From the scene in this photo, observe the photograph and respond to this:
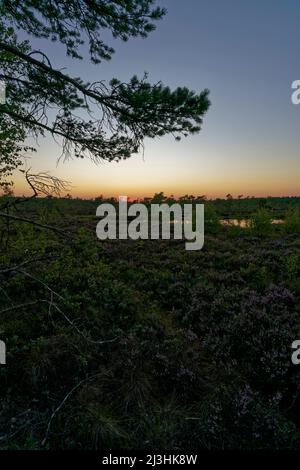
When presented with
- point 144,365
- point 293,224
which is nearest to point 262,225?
point 293,224

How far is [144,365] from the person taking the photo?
5020mm

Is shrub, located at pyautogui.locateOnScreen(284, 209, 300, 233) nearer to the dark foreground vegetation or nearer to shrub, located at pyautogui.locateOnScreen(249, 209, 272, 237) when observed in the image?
shrub, located at pyautogui.locateOnScreen(249, 209, 272, 237)

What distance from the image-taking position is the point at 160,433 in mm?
3877

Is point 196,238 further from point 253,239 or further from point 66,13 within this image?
point 66,13

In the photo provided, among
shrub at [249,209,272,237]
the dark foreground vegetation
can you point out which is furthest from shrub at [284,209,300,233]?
the dark foreground vegetation

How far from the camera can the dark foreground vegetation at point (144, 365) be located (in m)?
3.92

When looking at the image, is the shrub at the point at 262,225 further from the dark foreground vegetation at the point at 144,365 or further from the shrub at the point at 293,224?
the dark foreground vegetation at the point at 144,365

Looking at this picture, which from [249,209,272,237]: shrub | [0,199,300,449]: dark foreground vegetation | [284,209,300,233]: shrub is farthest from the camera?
[284,209,300,233]: shrub

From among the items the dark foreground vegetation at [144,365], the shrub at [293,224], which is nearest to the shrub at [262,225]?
the shrub at [293,224]

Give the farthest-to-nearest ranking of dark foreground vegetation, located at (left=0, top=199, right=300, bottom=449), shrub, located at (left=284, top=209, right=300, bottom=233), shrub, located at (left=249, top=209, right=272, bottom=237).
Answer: shrub, located at (left=284, top=209, right=300, bottom=233) < shrub, located at (left=249, top=209, right=272, bottom=237) < dark foreground vegetation, located at (left=0, top=199, right=300, bottom=449)

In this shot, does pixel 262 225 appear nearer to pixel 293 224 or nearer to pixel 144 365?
pixel 293 224

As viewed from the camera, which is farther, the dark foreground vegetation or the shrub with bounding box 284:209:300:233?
the shrub with bounding box 284:209:300:233

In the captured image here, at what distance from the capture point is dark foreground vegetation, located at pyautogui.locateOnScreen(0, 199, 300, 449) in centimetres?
392
